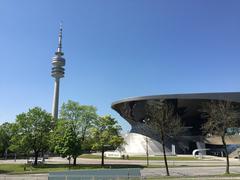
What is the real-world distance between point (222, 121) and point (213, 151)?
236 ft

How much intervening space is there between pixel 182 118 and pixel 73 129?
183 ft

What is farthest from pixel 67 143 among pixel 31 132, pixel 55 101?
pixel 55 101

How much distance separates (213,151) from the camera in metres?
102

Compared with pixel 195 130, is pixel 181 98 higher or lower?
higher

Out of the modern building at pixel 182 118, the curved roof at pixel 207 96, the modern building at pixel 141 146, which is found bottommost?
the modern building at pixel 141 146

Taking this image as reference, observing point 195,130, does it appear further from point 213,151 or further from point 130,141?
point 130,141

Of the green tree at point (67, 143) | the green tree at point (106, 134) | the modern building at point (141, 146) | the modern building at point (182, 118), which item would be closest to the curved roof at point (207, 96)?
the modern building at point (182, 118)

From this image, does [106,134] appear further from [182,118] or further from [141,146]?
[182,118]

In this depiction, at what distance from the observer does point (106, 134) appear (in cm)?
5019

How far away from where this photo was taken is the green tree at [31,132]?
51.9m

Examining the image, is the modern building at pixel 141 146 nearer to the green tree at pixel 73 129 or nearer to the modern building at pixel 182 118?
the modern building at pixel 182 118

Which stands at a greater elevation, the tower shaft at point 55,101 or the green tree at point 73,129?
the tower shaft at point 55,101

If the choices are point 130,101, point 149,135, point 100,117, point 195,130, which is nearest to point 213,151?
point 195,130

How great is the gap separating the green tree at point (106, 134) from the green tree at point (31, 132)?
1026 cm
